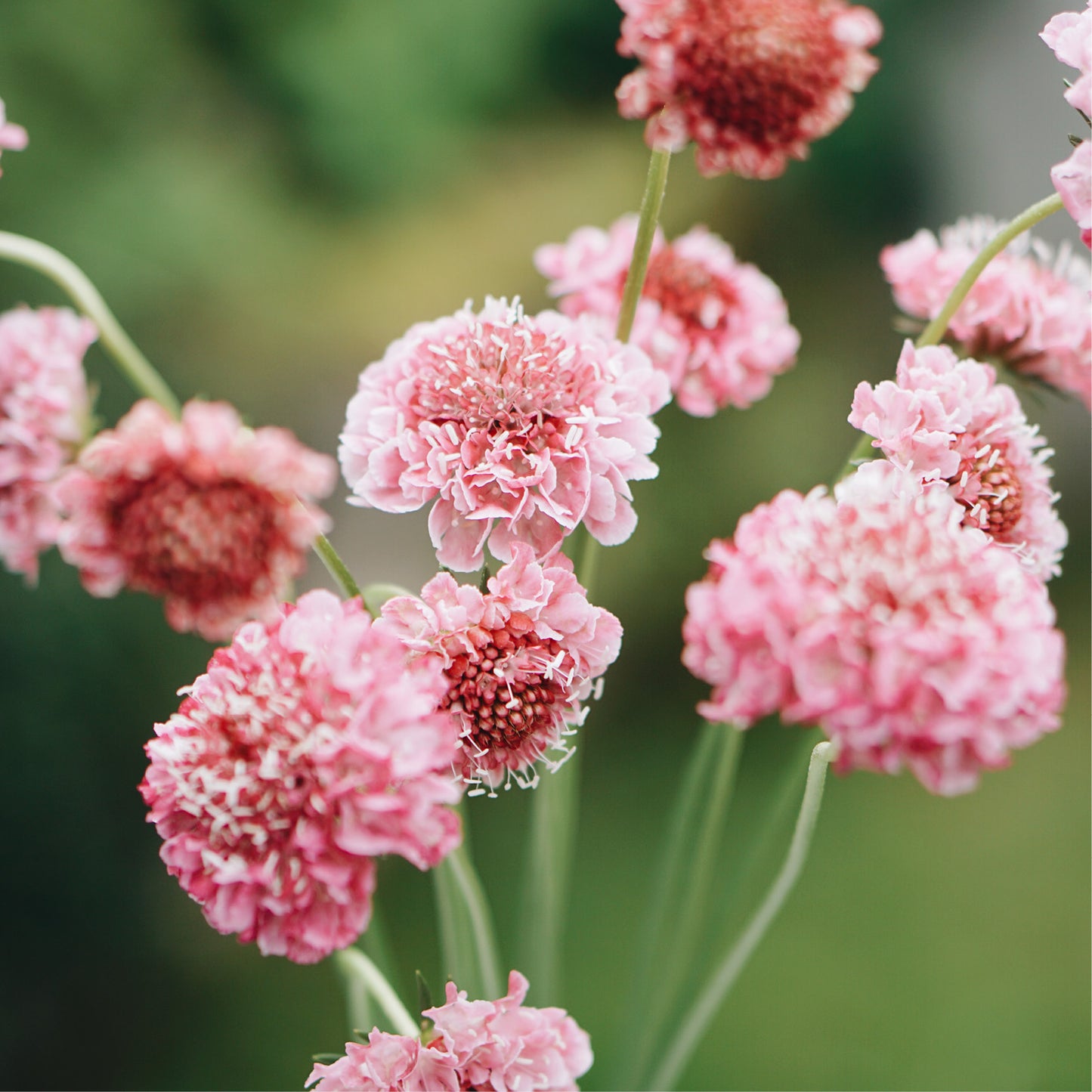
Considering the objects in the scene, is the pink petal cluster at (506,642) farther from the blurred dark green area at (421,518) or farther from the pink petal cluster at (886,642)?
the blurred dark green area at (421,518)

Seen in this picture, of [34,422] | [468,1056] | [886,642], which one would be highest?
[34,422]

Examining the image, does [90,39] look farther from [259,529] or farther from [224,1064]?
[224,1064]

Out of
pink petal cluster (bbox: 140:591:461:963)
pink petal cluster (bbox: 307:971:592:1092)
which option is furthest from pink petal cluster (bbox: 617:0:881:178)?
pink petal cluster (bbox: 307:971:592:1092)

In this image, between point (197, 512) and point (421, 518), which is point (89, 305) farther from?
point (421, 518)

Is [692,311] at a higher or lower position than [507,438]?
higher

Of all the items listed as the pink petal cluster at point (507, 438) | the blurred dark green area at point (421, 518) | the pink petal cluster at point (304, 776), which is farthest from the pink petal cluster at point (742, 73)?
the blurred dark green area at point (421, 518)

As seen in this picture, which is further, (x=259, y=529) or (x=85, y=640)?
(x=85, y=640)

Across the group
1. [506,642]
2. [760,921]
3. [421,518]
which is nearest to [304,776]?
[506,642]

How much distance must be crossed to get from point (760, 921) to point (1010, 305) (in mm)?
280

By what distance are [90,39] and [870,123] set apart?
0.69m

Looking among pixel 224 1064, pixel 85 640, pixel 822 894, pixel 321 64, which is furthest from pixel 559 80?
pixel 224 1064

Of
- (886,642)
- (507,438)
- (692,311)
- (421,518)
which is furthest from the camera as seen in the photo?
(421,518)

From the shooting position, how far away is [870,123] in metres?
0.99

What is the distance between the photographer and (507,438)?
365 mm
